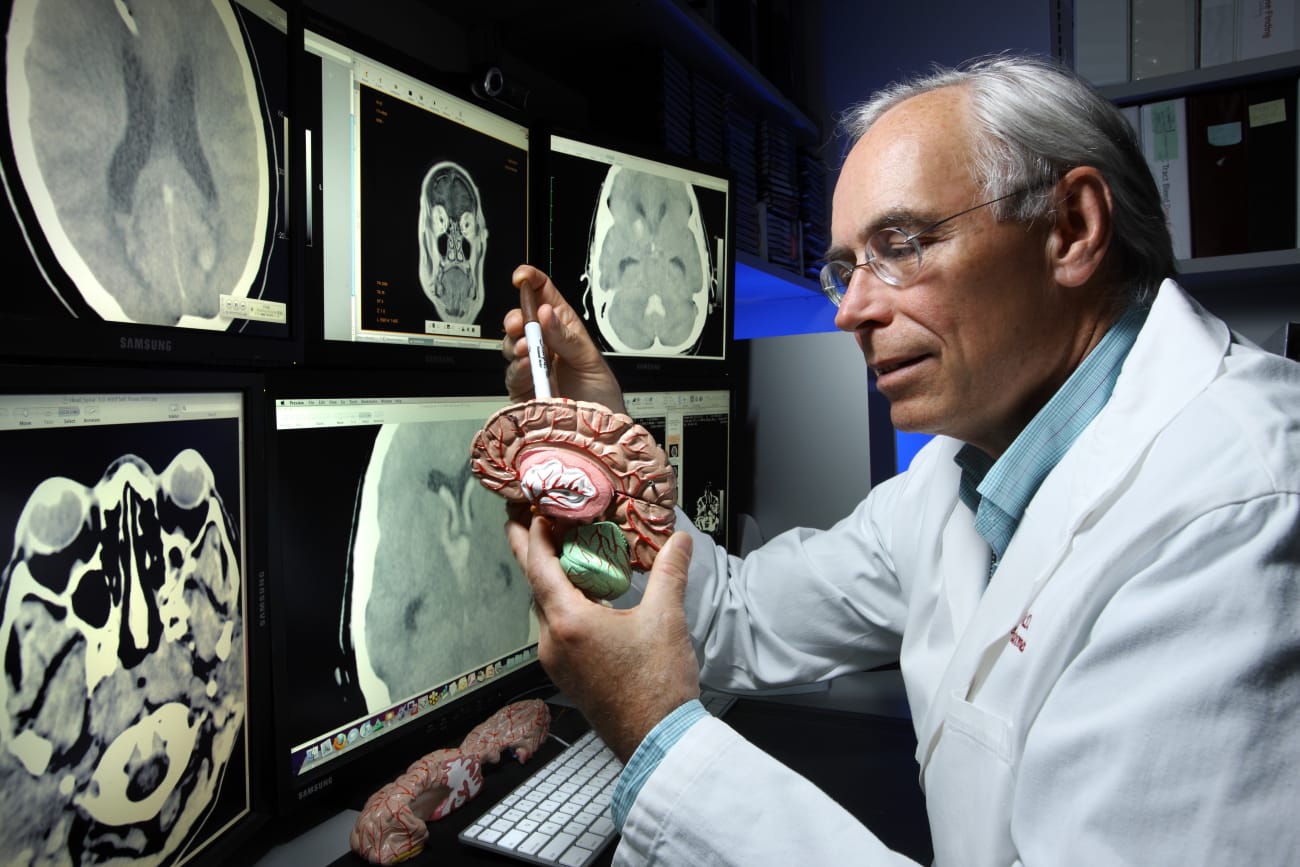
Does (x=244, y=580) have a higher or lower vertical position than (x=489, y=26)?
lower

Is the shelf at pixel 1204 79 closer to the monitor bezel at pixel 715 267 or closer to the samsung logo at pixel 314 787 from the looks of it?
the monitor bezel at pixel 715 267

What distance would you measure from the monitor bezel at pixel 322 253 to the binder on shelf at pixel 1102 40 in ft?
5.56

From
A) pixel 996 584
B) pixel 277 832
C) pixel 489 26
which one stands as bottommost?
pixel 277 832

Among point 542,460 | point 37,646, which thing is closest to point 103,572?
point 37,646

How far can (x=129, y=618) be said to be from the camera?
0.64m

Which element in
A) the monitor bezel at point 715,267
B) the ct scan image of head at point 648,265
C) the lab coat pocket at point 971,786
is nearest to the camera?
the lab coat pocket at point 971,786

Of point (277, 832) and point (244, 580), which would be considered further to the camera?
point (277, 832)

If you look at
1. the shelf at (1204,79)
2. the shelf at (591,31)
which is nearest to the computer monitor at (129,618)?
the shelf at (591,31)

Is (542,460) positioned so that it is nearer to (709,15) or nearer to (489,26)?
(489,26)

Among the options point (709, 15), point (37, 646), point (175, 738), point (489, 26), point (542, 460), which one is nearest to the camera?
point (37, 646)

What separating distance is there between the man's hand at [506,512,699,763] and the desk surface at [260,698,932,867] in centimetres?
19

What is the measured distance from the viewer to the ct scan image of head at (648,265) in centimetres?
129

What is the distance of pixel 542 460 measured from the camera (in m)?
0.79

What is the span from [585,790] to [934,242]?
733 mm
